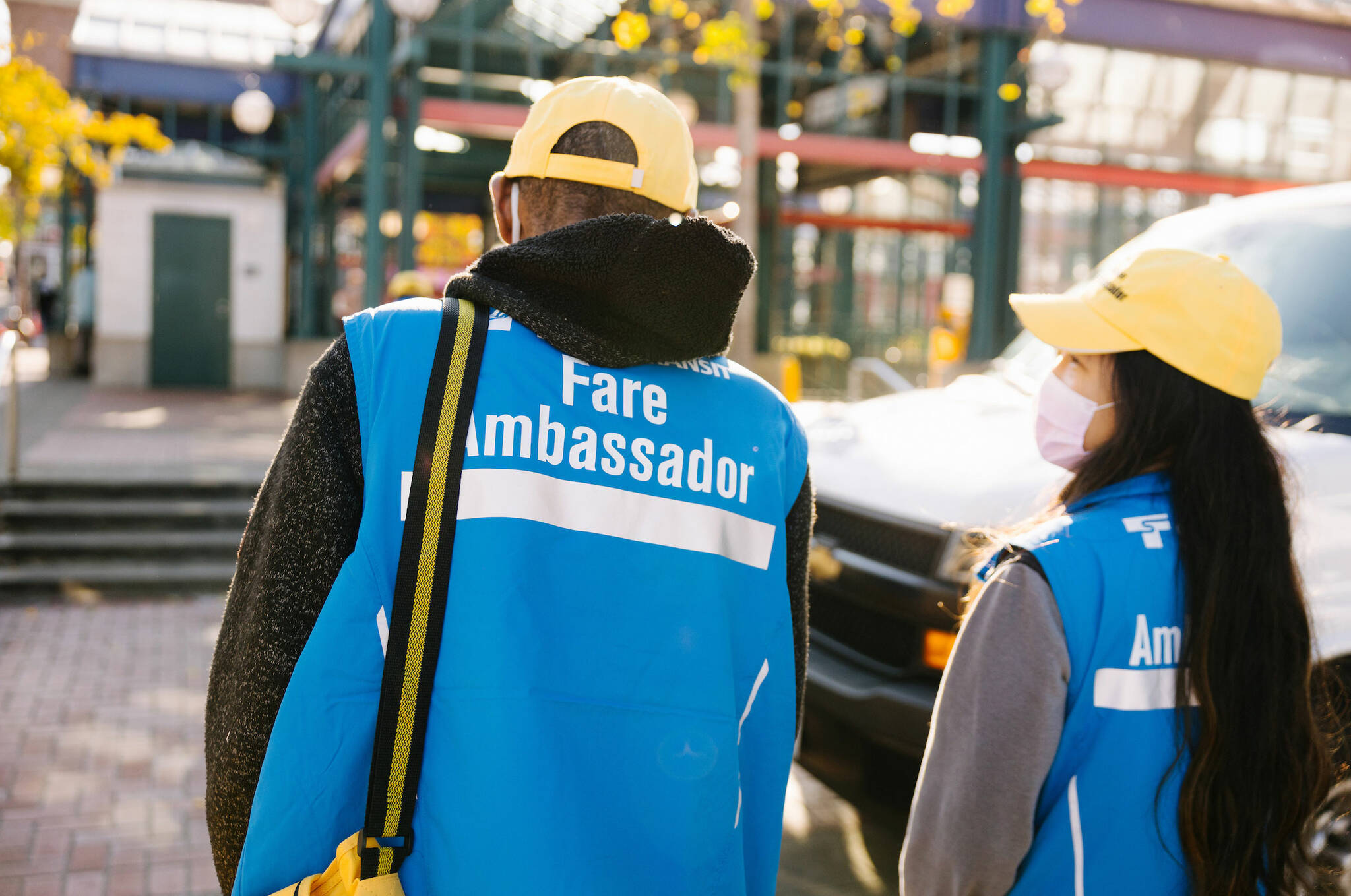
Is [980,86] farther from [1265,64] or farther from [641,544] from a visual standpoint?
[641,544]

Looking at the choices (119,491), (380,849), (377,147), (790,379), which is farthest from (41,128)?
(380,849)

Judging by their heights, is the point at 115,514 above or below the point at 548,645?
below

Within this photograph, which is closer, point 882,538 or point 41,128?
point 882,538

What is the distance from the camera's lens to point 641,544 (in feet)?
4.80

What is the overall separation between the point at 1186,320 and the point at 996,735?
2.28 ft

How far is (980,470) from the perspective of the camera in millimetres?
3422

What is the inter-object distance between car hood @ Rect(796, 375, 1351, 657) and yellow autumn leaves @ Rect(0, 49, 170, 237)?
8946 millimetres

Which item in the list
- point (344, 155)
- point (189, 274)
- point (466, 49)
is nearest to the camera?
point (466, 49)

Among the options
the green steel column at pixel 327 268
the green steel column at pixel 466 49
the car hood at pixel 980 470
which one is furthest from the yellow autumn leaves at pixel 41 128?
the car hood at pixel 980 470

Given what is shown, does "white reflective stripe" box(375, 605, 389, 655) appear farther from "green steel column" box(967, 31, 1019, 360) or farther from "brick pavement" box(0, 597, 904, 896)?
"green steel column" box(967, 31, 1019, 360)

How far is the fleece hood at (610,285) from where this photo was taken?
1469 millimetres

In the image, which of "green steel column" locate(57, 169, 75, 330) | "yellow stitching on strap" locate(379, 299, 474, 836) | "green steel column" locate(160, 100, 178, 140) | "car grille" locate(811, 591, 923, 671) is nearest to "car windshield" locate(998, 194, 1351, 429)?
"car grille" locate(811, 591, 923, 671)

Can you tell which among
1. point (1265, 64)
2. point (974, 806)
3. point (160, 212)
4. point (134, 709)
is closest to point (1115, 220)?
point (1265, 64)

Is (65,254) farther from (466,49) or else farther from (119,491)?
(119,491)
